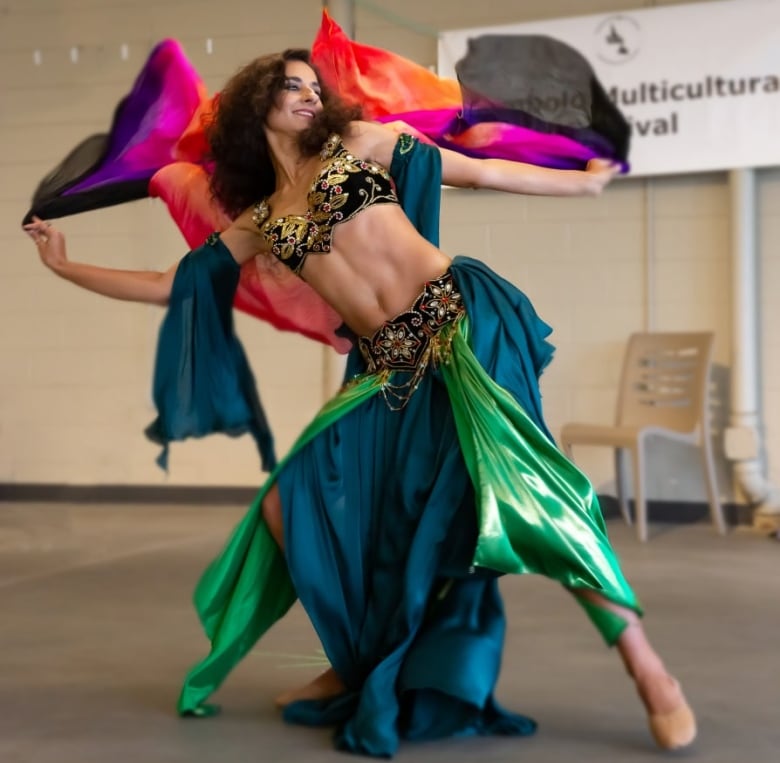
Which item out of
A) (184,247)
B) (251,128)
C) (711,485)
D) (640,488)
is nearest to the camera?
(251,128)

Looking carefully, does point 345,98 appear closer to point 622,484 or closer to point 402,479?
point 402,479

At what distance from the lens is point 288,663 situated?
3.00 metres

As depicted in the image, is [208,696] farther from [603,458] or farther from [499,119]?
[603,458]

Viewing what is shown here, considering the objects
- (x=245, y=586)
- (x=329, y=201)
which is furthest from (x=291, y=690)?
(x=329, y=201)

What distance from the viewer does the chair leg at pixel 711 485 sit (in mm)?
5180

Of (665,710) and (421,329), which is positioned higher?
(421,329)

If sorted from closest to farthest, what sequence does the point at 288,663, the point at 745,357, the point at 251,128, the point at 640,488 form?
the point at 251,128
the point at 288,663
the point at 640,488
the point at 745,357

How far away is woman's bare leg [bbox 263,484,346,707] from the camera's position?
2.41m

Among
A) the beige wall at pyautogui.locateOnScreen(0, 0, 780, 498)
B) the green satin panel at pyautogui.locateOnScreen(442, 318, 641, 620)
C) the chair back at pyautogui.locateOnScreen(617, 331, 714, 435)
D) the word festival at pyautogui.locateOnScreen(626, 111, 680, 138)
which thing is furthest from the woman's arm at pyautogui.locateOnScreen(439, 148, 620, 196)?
the beige wall at pyautogui.locateOnScreen(0, 0, 780, 498)

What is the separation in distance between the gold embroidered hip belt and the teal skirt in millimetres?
24

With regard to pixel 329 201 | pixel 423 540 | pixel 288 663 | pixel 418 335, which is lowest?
pixel 288 663

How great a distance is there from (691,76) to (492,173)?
321cm

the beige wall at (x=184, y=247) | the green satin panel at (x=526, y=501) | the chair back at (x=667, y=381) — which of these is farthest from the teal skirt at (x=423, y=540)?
the beige wall at (x=184, y=247)

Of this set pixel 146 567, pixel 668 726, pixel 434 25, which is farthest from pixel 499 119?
pixel 434 25
